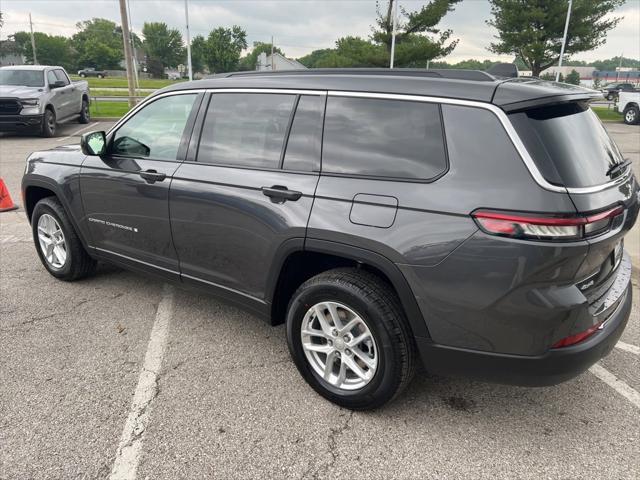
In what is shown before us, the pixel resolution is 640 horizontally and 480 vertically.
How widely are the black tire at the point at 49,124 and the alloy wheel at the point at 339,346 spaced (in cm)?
1292

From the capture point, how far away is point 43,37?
10931 cm

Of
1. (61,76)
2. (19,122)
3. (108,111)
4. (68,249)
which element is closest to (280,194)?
(68,249)

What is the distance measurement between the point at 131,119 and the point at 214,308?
1566 mm

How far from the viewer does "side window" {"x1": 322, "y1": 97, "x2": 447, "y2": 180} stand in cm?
233

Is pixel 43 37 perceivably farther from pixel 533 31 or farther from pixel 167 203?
pixel 167 203

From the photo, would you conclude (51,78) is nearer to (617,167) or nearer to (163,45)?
(617,167)

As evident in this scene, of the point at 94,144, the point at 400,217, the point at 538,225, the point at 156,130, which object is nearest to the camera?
the point at 538,225

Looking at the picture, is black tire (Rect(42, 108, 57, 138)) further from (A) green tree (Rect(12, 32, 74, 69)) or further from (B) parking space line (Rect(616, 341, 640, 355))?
(A) green tree (Rect(12, 32, 74, 69))

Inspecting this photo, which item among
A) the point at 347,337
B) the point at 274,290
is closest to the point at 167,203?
the point at 274,290

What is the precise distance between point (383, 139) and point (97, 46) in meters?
119

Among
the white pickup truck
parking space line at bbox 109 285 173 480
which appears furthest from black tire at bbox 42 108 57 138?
the white pickup truck

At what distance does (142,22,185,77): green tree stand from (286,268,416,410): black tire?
12117cm

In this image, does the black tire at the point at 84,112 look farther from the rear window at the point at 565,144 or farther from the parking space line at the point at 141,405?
the rear window at the point at 565,144

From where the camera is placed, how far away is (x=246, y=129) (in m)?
3.02
